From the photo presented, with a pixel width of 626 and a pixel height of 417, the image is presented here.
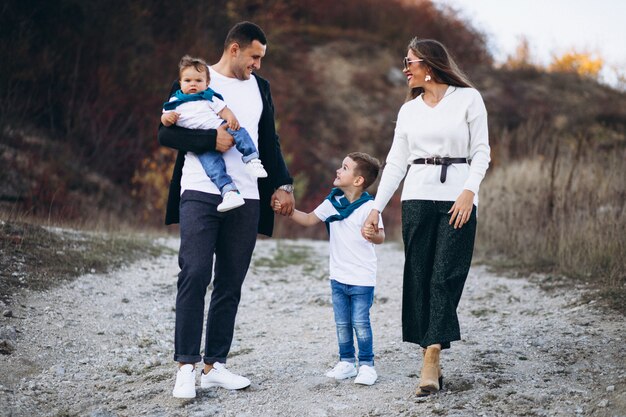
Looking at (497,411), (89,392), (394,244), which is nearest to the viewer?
(497,411)

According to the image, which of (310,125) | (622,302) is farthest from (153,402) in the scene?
(310,125)

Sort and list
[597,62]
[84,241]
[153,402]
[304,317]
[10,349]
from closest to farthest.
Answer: [153,402] < [10,349] < [304,317] < [84,241] < [597,62]

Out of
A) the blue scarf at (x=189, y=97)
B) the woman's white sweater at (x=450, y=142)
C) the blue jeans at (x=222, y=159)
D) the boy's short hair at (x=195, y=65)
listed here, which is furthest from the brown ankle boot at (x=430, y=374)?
the boy's short hair at (x=195, y=65)

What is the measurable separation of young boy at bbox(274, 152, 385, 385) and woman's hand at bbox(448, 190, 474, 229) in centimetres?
48

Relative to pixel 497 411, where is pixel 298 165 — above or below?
above

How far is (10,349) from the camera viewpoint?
16.3ft

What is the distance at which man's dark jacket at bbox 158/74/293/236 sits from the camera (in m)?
3.95

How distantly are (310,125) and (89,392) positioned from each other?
18352mm

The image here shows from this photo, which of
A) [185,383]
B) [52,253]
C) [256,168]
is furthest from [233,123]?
[52,253]

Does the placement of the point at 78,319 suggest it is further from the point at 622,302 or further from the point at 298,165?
the point at 298,165

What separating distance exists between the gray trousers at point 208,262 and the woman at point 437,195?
0.71m

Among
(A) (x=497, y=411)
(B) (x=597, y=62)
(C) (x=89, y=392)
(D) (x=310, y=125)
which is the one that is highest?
(B) (x=597, y=62)

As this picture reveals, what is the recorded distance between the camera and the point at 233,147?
13.2ft

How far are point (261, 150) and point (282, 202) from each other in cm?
32
